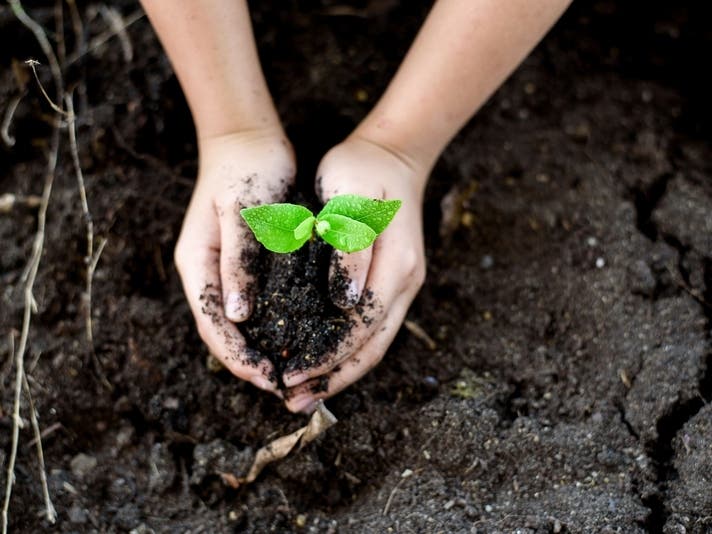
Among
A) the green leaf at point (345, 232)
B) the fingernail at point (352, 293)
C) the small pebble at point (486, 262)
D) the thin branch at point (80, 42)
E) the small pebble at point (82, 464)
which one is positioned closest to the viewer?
the green leaf at point (345, 232)

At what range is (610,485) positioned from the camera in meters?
1.32

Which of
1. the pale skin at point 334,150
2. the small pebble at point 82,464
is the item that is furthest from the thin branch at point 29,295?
the pale skin at point 334,150

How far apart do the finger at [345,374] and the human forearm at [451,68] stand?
1.14 ft

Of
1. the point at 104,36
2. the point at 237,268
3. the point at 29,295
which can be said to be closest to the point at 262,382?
the point at 237,268

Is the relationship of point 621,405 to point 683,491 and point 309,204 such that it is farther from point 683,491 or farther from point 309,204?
point 309,204

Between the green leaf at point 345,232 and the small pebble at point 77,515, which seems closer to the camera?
the green leaf at point 345,232

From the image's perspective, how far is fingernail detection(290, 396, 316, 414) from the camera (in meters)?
1.34

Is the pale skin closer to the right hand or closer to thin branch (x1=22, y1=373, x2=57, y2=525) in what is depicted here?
the right hand

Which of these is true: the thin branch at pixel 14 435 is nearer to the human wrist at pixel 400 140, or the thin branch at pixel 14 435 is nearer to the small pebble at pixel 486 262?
the human wrist at pixel 400 140

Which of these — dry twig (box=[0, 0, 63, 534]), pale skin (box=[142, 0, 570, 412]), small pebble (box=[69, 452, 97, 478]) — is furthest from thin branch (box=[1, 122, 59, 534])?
pale skin (box=[142, 0, 570, 412])

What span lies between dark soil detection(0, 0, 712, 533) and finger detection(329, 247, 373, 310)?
22 centimetres

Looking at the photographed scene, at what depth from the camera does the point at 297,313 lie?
1.30 metres

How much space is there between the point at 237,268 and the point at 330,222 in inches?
8.2

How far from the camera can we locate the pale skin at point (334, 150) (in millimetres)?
1319
